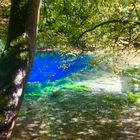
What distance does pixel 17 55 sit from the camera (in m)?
4.07

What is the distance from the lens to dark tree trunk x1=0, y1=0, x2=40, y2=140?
3900 millimetres

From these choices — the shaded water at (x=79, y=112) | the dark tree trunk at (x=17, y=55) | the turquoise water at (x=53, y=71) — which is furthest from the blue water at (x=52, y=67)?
the dark tree trunk at (x=17, y=55)

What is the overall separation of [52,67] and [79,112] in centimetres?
1490

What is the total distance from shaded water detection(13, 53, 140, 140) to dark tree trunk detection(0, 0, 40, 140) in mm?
6881

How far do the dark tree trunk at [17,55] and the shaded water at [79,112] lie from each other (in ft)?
22.6

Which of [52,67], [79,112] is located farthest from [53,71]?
[79,112]

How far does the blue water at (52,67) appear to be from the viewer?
24.0 metres

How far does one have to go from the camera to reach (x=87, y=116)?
13273mm

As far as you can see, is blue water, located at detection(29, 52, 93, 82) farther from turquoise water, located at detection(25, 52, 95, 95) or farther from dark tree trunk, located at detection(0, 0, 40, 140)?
dark tree trunk, located at detection(0, 0, 40, 140)

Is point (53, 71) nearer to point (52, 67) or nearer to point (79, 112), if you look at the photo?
point (52, 67)

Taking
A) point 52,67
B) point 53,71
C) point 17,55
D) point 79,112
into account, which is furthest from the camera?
point 52,67

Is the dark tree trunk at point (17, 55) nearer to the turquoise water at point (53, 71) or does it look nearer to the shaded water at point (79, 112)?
the shaded water at point (79, 112)

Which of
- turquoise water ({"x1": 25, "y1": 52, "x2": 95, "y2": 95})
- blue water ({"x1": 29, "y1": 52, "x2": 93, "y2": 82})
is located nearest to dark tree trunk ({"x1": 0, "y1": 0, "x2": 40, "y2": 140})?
turquoise water ({"x1": 25, "y1": 52, "x2": 95, "y2": 95})

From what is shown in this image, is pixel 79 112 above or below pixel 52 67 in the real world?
above
